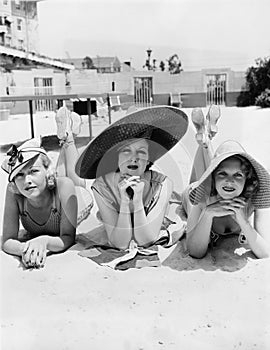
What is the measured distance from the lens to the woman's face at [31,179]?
1026mm

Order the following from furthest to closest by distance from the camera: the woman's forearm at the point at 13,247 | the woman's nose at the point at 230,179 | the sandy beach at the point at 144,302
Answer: the woman's forearm at the point at 13,247, the woman's nose at the point at 230,179, the sandy beach at the point at 144,302

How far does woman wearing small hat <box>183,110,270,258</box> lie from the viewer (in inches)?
37.7

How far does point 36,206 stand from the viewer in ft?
3.59

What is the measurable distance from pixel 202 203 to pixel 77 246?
344 mm

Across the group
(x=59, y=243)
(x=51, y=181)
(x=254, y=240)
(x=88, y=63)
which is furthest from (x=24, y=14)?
(x=254, y=240)

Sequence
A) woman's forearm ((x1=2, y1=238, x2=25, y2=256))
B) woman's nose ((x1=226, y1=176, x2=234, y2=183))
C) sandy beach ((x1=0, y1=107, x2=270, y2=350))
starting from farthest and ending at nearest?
woman's forearm ((x1=2, y1=238, x2=25, y2=256))
woman's nose ((x1=226, y1=176, x2=234, y2=183))
sandy beach ((x1=0, y1=107, x2=270, y2=350))

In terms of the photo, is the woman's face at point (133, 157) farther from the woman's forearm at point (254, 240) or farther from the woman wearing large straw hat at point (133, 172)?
the woman's forearm at point (254, 240)

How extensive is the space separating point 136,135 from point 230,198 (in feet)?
0.85

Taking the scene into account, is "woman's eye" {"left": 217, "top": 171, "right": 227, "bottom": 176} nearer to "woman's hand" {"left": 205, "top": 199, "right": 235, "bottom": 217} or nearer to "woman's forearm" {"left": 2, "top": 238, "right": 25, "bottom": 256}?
"woman's hand" {"left": 205, "top": 199, "right": 235, "bottom": 217}

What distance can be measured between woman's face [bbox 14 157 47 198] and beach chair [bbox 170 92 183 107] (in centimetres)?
35

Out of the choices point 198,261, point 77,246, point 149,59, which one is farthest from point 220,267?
point 149,59

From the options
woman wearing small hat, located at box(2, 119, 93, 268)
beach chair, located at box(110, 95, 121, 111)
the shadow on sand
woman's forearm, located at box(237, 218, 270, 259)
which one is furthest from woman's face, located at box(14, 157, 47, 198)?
woman's forearm, located at box(237, 218, 270, 259)

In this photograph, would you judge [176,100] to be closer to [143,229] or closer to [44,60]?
[143,229]

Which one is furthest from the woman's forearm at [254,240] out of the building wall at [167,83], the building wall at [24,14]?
the building wall at [24,14]
